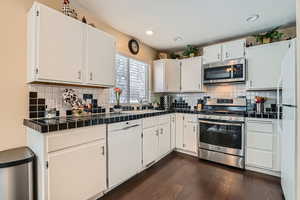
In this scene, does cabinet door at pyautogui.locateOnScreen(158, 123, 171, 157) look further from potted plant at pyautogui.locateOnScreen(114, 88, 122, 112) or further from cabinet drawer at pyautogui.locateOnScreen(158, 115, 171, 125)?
potted plant at pyautogui.locateOnScreen(114, 88, 122, 112)

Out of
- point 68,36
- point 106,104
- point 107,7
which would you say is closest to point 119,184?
point 106,104

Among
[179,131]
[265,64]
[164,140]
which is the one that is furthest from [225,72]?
[164,140]

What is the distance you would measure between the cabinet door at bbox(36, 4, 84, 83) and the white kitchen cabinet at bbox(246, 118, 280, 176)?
276 cm

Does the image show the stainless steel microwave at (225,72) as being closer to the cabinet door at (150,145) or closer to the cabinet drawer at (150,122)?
the cabinet drawer at (150,122)

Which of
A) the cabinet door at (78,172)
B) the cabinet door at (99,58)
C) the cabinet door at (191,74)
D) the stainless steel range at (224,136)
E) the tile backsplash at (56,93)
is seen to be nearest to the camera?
the cabinet door at (78,172)

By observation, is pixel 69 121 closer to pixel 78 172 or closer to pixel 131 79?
pixel 78 172

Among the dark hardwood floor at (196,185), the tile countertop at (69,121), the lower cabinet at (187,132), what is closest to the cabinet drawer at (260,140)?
the tile countertop at (69,121)

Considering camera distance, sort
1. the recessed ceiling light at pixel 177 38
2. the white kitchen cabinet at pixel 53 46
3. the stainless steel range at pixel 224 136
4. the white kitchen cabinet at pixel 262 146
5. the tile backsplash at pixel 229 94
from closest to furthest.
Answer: the white kitchen cabinet at pixel 53 46 → the white kitchen cabinet at pixel 262 146 → the stainless steel range at pixel 224 136 → the tile backsplash at pixel 229 94 → the recessed ceiling light at pixel 177 38

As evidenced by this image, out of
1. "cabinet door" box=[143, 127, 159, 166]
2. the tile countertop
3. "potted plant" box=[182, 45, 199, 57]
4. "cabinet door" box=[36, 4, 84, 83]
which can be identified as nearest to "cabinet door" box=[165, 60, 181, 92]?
"potted plant" box=[182, 45, 199, 57]

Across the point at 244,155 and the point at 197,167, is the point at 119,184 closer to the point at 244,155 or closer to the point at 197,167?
the point at 197,167

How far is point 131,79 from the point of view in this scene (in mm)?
3279

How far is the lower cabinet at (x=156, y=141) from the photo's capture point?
96.7 inches

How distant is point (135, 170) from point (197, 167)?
3.76 feet

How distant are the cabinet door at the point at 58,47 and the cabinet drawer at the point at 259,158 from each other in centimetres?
287
